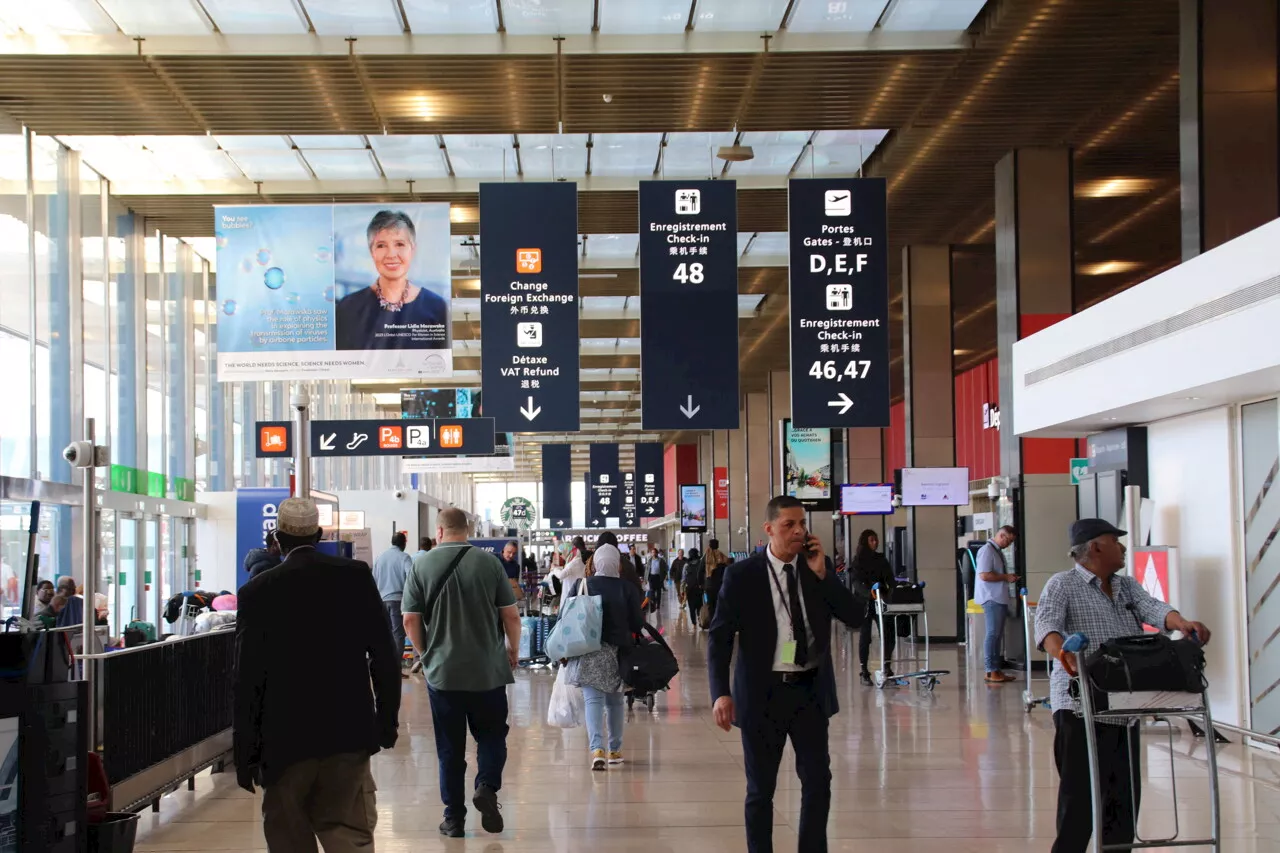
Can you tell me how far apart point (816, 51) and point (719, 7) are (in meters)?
1.10

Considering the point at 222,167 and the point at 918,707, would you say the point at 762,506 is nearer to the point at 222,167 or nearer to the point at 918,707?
the point at 222,167

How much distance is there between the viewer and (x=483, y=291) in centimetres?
1392

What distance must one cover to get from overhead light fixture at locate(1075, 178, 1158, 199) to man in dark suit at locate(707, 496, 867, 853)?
14116 millimetres

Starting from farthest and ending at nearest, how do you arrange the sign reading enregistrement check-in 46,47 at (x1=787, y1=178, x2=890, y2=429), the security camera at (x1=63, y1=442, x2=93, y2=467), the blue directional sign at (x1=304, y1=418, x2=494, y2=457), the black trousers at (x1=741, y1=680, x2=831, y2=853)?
the blue directional sign at (x1=304, y1=418, x2=494, y2=457), the sign reading enregistrement check-in 46,47 at (x1=787, y1=178, x2=890, y2=429), the security camera at (x1=63, y1=442, x2=93, y2=467), the black trousers at (x1=741, y1=680, x2=831, y2=853)

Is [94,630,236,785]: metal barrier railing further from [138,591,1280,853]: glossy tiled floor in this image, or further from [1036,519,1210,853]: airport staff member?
[1036,519,1210,853]: airport staff member

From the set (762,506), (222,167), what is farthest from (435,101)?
(762,506)

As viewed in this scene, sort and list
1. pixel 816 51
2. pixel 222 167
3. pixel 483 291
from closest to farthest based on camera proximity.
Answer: pixel 816 51 < pixel 483 291 < pixel 222 167

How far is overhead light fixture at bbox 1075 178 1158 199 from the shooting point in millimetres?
18000

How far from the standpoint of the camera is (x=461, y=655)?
6715 mm

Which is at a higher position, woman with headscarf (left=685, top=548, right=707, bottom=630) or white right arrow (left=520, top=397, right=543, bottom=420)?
white right arrow (left=520, top=397, right=543, bottom=420)

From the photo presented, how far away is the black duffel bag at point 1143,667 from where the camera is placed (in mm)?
5109

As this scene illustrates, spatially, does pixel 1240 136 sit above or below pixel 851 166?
below

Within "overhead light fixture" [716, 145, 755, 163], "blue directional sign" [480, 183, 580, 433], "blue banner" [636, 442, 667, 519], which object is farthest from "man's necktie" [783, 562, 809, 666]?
"blue banner" [636, 442, 667, 519]

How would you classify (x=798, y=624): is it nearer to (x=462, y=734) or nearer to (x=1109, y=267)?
(x=462, y=734)
